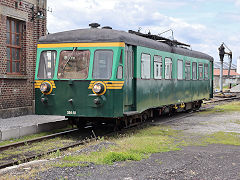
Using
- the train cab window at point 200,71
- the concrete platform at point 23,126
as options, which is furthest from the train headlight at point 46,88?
the train cab window at point 200,71

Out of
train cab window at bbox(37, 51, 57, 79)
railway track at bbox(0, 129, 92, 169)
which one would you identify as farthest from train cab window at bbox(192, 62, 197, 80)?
train cab window at bbox(37, 51, 57, 79)

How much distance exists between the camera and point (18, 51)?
15.8m

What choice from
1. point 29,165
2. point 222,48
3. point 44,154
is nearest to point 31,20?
point 44,154

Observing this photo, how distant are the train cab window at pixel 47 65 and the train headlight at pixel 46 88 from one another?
0.25m

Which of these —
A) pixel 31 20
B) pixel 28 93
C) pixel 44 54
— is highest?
pixel 31 20

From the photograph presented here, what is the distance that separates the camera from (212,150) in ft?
29.0

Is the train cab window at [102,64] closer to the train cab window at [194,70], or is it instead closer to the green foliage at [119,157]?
the green foliage at [119,157]

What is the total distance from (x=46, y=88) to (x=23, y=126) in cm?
170

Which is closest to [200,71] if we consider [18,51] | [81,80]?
[18,51]

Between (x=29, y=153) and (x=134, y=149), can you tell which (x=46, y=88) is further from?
(x=134, y=149)

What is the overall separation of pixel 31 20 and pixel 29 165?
1037cm

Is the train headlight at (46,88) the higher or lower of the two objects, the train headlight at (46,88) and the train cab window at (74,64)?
the lower

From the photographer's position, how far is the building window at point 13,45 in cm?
1518

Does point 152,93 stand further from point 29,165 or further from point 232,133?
point 29,165
